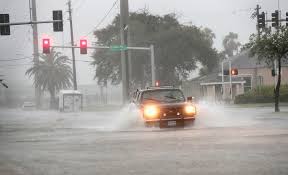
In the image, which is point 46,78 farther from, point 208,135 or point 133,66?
point 208,135

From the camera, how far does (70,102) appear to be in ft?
229

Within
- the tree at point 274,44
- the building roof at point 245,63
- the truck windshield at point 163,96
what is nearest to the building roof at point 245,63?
the building roof at point 245,63

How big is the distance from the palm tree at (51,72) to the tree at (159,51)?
733 inches

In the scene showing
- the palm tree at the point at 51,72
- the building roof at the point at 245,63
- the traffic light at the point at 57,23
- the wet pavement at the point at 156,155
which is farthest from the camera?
the palm tree at the point at 51,72

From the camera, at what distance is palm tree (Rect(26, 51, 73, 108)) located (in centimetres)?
10244

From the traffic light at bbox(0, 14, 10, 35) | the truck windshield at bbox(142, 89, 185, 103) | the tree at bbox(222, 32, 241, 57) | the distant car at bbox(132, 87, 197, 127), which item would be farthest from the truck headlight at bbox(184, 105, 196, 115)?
the tree at bbox(222, 32, 241, 57)

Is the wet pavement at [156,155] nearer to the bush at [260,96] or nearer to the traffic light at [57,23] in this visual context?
the traffic light at [57,23]

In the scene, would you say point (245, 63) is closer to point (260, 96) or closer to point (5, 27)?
point (260, 96)

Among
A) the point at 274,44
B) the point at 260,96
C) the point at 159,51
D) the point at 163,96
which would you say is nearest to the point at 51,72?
the point at 159,51

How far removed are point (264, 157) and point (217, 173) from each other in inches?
94.1

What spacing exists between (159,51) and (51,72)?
28.2m

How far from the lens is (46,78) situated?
102 metres

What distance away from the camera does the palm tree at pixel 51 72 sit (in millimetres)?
102438

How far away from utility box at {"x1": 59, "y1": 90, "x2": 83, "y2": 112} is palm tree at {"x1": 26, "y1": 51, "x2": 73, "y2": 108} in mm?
32186
